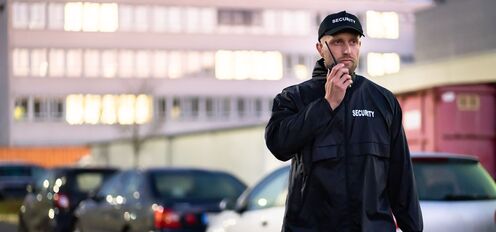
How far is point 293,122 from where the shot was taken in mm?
4492

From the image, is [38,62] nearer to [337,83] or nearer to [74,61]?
[74,61]

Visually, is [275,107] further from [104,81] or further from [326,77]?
[104,81]

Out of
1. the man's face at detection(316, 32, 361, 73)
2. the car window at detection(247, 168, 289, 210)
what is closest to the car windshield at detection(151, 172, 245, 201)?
the car window at detection(247, 168, 289, 210)

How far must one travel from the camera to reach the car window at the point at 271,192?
30.7 feet

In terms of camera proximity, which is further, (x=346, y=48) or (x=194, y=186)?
(x=194, y=186)

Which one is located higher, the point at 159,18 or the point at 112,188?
the point at 159,18

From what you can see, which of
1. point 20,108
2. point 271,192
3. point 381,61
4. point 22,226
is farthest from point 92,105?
point 271,192

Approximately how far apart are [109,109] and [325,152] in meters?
64.8

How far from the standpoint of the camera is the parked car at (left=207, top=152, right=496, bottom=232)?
7.86 metres

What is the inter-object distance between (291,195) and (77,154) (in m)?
56.2

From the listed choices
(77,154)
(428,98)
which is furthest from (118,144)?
(428,98)

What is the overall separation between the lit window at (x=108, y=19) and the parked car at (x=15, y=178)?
32.1 meters

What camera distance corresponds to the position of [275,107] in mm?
4695

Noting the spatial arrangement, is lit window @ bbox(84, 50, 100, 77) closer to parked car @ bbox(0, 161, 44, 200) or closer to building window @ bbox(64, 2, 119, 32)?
building window @ bbox(64, 2, 119, 32)
